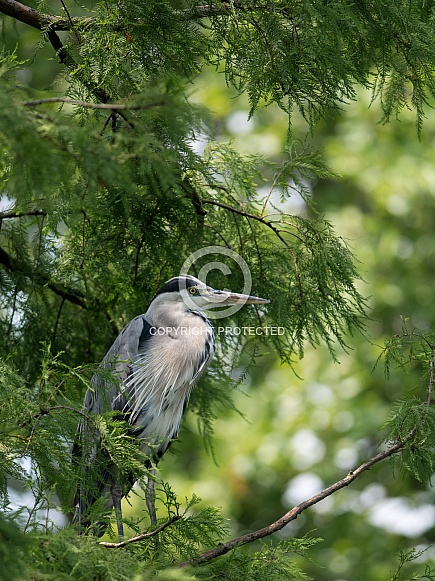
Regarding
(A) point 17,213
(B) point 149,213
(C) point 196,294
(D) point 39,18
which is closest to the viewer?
(D) point 39,18

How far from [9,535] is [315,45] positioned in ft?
5.55

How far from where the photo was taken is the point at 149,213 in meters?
2.93

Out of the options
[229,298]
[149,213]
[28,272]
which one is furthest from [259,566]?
[28,272]

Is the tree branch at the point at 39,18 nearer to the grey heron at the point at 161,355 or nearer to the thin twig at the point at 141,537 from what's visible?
the grey heron at the point at 161,355

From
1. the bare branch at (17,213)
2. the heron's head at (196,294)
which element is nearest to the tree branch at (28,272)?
the bare branch at (17,213)

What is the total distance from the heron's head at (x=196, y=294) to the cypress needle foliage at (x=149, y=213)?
0.23 ft

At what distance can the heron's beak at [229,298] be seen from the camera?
3045mm

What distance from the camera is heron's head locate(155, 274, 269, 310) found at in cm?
309

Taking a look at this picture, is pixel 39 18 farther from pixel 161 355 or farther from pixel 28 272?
pixel 161 355

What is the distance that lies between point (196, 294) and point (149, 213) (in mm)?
452

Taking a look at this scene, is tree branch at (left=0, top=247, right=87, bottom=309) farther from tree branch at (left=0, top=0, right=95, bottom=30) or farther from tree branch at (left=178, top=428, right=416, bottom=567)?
tree branch at (left=178, top=428, right=416, bottom=567)

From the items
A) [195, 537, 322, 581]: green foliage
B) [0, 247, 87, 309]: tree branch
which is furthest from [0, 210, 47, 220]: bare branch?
[195, 537, 322, 581]: green foliage

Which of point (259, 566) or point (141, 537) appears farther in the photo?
point (259, 566)

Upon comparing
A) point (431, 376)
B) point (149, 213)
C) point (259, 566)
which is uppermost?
point (149, 213)
